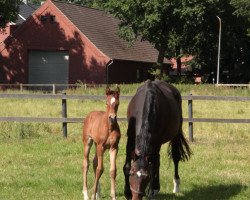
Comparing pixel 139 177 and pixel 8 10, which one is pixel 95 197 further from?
pixel 8 10

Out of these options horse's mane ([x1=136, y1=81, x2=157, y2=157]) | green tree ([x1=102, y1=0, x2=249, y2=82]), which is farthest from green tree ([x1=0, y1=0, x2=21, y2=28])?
horse's mane ([x1=136, y1=81, x2=157, y2=157])

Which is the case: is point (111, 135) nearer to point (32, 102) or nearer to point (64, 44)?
point (32, 102)

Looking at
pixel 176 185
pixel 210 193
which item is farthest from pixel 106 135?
pixel 210 193

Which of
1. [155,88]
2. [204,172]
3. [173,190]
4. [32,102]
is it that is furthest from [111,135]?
[32,102]

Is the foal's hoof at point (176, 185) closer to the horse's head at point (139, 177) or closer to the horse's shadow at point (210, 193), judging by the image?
the horse's shadow at point (210, 193)

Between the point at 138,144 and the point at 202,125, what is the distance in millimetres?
10942

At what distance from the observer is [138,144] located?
22.8 feet

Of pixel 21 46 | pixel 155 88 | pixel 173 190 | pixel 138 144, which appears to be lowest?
pixel 173 190

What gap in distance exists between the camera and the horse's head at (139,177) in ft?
21.6

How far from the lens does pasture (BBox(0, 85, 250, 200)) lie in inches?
345

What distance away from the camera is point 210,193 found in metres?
8.83

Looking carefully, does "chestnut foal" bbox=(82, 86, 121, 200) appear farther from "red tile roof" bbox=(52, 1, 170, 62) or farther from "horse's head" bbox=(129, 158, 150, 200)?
"red tile roof" bbox=(52, 1, 170, 62)

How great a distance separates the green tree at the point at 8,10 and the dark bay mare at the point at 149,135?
38642 millimetres

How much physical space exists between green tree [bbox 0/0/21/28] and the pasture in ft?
103
